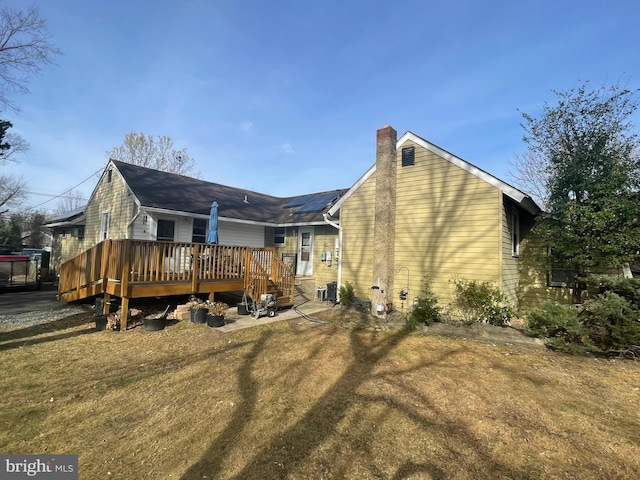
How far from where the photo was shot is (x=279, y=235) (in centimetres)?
1588

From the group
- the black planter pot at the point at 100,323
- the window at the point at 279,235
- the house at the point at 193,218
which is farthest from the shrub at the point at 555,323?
the window at the point at 279,235

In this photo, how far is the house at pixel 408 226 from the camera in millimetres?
8414

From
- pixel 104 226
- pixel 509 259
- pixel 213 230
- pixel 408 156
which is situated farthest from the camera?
pixel 104 226

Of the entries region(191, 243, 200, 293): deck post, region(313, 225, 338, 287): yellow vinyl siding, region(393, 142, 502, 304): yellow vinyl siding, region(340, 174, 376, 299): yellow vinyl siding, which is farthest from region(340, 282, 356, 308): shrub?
region(191, 243, 200, 293): deck post

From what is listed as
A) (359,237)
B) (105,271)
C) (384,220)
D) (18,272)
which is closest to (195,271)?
(105,271)

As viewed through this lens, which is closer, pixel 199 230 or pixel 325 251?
pixel 325 251

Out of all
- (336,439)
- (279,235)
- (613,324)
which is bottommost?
(336,439)

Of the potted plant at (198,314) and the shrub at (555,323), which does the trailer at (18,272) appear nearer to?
the potted plant at (198,314)

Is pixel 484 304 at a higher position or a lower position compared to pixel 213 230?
lower

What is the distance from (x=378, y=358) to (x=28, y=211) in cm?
6208

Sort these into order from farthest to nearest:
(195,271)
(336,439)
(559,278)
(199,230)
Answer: (199,230)
(559,278)
(195,271)
(336,439)

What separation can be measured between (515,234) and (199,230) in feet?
40.1

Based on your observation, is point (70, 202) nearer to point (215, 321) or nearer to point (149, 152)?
point (149, 152)

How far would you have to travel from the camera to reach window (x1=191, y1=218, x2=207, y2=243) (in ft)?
44.4
